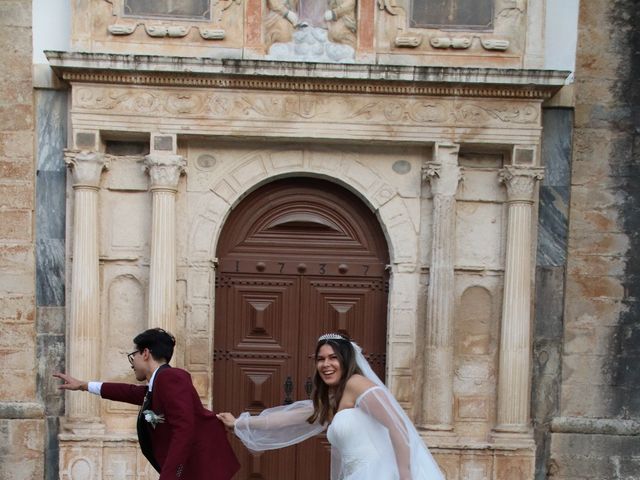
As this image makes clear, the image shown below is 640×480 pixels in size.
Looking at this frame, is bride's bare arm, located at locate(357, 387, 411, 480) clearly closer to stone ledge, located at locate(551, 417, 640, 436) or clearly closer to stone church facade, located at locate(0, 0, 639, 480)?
stone church facade, located at locate(0, 0, 639, 480)

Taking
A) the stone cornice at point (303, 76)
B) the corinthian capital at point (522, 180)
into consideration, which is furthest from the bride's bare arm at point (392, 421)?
the stone cornice at point (303, 76)

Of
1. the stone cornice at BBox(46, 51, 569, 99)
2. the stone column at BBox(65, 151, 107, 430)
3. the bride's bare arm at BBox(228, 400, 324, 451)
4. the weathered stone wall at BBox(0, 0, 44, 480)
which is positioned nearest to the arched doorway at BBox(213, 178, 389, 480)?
the stone cornice at BBox(46, 51, 569, 99)

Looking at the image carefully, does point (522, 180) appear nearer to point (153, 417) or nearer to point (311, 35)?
point (311, 35)

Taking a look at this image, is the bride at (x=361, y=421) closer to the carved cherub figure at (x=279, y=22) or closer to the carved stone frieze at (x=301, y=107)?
the carved stone frieze at (x=301, y=107)

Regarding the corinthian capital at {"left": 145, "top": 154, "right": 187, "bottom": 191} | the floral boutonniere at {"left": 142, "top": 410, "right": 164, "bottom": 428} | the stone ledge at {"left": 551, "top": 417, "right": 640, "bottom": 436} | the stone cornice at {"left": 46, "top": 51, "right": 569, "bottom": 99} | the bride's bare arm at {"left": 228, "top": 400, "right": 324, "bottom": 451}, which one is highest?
the stone cornice at {"left": 46, "top": 51, "right": 569, "bottom": 99}

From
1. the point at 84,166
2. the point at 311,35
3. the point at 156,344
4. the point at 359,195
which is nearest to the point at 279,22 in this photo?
the point at 311,35

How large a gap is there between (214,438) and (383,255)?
332 centimetres

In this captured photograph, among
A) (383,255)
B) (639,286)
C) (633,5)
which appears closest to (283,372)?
(383,255)

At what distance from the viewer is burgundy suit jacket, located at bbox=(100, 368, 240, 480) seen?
18.3 ft

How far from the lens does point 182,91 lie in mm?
8266

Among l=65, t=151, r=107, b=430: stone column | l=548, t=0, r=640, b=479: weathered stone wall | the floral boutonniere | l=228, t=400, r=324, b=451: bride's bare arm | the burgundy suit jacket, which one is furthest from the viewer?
l=548, t=0, r=640, b=479: weathered stone wall

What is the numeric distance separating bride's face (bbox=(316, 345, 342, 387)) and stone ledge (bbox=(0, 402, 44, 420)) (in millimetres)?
3788

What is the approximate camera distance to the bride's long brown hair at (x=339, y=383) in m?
5.61

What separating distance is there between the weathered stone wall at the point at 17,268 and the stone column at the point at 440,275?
141 inches
